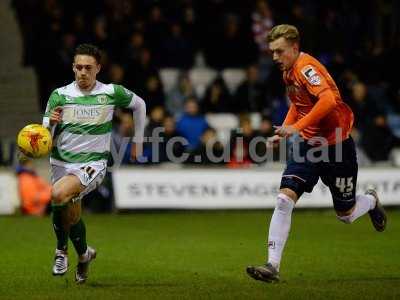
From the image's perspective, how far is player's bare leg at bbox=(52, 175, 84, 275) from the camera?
9.13 meters

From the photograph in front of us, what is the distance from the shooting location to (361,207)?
1023 cm

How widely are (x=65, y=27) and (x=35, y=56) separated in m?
0.88

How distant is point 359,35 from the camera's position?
22.2 metres

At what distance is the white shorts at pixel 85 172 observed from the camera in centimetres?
937

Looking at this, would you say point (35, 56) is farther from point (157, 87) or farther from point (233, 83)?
point (233, 83)

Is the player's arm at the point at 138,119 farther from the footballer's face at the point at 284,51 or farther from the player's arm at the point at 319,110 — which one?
the player's arm at the point at 319,110

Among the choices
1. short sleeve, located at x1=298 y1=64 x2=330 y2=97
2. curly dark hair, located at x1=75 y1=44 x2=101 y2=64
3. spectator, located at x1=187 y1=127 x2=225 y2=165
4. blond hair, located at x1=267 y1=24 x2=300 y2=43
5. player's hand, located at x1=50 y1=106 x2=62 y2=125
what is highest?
blond hair, located at x1=267 y1=24 x2=300 y2=43

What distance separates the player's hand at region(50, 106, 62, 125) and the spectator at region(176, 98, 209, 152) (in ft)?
30.8

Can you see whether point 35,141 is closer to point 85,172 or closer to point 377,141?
point 85,172

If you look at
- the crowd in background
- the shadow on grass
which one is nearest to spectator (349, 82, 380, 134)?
the crowd in background

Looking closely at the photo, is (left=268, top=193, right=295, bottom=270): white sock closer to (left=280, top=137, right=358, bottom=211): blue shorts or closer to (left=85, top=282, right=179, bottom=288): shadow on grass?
(left=280, top=137, right=358, bottom=211): blue shorts

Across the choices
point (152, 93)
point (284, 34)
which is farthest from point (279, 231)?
point (152, 93)

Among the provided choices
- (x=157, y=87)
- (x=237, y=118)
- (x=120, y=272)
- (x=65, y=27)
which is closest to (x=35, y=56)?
(x=65, y=27)

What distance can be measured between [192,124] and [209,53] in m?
2.56
